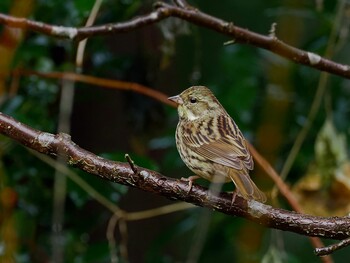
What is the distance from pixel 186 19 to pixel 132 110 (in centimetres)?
106

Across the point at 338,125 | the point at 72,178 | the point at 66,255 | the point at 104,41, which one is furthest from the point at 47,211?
the point at 338,125

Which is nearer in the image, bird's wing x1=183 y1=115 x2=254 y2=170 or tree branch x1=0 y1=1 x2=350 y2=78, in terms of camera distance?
bird's wing x1=183 y1=115 x2=254 y2=170

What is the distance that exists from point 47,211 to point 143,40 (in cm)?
95

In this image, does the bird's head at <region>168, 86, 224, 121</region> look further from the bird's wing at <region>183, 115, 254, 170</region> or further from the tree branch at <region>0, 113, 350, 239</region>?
the tree branch at <region>0, 113, 350, 239</region>

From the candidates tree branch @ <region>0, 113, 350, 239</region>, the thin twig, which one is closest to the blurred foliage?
tree branch @ <region>0, 113, 350, 239</region>

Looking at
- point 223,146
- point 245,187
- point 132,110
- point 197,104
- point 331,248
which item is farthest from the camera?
point 132,110

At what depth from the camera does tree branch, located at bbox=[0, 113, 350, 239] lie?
219 centimetres

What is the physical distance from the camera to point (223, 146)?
287cm

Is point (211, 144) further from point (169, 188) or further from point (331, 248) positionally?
point (331, 248)

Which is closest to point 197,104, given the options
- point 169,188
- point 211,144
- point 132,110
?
point 211,144

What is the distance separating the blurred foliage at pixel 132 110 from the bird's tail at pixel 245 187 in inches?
24.6

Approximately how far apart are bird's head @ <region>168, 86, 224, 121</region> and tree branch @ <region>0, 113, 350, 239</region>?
940 millimetres

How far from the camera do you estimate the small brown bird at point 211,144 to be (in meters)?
2.71

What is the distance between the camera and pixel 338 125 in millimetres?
3852
